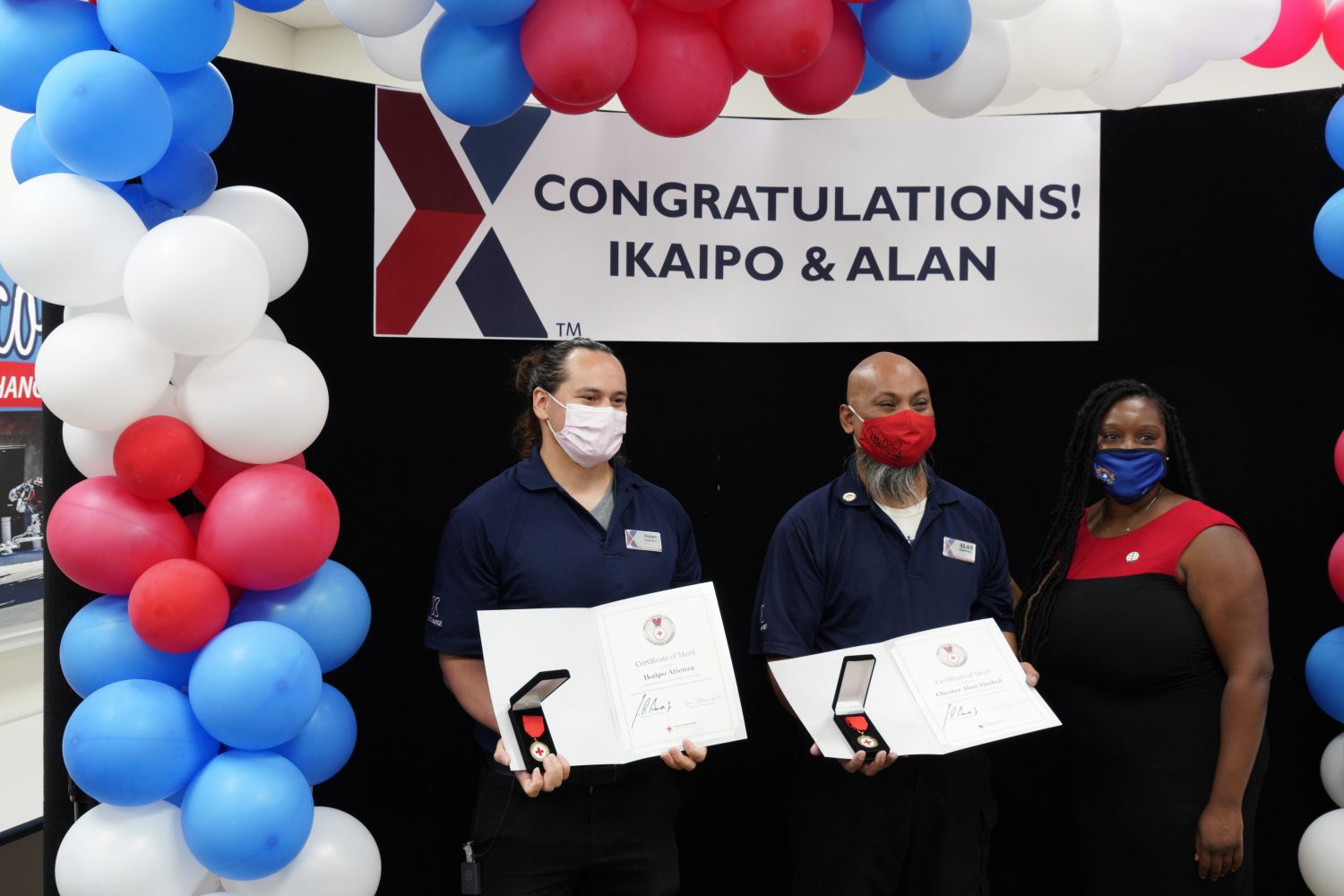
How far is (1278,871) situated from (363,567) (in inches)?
117

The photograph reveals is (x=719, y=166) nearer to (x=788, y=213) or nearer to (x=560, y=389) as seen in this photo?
(x=788, y=213)

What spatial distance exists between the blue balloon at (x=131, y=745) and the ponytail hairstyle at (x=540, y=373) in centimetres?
109

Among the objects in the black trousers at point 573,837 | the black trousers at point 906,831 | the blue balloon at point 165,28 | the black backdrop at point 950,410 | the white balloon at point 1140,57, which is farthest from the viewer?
the black backdrop at point 950,410

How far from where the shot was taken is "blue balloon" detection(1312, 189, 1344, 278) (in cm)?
282

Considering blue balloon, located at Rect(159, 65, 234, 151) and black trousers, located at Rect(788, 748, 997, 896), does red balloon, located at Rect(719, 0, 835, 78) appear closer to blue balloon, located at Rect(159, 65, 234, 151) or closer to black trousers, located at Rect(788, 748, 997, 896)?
blue balloon, located at Rect(159, 65, 234, 151)

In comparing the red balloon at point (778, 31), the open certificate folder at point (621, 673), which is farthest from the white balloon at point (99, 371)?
the red balloon at point (778, 31)

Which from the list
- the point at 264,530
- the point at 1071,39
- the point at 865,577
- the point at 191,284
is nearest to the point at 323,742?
the point at 264,530

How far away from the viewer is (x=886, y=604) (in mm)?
2697

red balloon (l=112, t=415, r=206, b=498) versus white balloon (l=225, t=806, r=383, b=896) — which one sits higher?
red balloon (l=112, t=415, r=206, b=498)

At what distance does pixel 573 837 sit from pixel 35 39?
6.60 ft

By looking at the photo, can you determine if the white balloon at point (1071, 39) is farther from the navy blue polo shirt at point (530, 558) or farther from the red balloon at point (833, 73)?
the navy blue polo shirt at point (530, 558)

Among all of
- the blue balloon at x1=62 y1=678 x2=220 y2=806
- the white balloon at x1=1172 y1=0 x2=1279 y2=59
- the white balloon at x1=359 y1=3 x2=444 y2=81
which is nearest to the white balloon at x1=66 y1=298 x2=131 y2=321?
the blue balloon at x1=62 y1=678 x2=220 y2=806

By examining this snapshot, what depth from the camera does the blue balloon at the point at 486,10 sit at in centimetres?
213

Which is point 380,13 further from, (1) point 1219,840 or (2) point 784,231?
(1) point 1219,840
